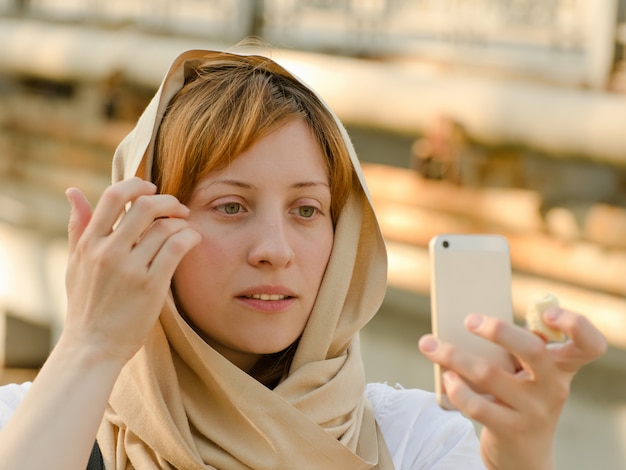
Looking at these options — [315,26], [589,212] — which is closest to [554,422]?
[589,212]

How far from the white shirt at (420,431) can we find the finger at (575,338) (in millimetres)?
591

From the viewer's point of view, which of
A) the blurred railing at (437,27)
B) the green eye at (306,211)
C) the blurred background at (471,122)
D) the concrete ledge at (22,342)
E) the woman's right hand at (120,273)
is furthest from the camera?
the concrete ledge at (22,342)

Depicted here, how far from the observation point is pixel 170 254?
1.62 meters

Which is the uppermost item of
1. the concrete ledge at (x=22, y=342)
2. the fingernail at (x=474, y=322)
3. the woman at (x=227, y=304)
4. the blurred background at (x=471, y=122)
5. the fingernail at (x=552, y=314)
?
the fingernail at (x=552, y=314)

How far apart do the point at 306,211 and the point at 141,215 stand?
1.17ft

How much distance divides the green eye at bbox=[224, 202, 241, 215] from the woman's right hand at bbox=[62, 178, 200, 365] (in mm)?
202

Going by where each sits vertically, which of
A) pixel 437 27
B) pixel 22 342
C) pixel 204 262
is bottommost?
pixel 22 342

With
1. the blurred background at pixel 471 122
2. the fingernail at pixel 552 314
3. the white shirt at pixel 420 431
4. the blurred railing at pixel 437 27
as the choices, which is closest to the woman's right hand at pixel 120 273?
the white shirt at pixel 420 431

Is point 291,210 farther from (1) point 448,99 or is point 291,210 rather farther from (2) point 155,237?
(1) point 448,99

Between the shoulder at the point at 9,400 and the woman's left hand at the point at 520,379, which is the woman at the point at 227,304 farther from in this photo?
the woman's left hand at the point at 520,379

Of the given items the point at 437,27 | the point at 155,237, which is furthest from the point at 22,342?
the point at 155,237

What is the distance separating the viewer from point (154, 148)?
6.49ft

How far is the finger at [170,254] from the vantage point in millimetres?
1618

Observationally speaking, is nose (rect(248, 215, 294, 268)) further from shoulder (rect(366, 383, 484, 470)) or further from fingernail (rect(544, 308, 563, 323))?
fingernail (rect(544, 308, 563, 323))
